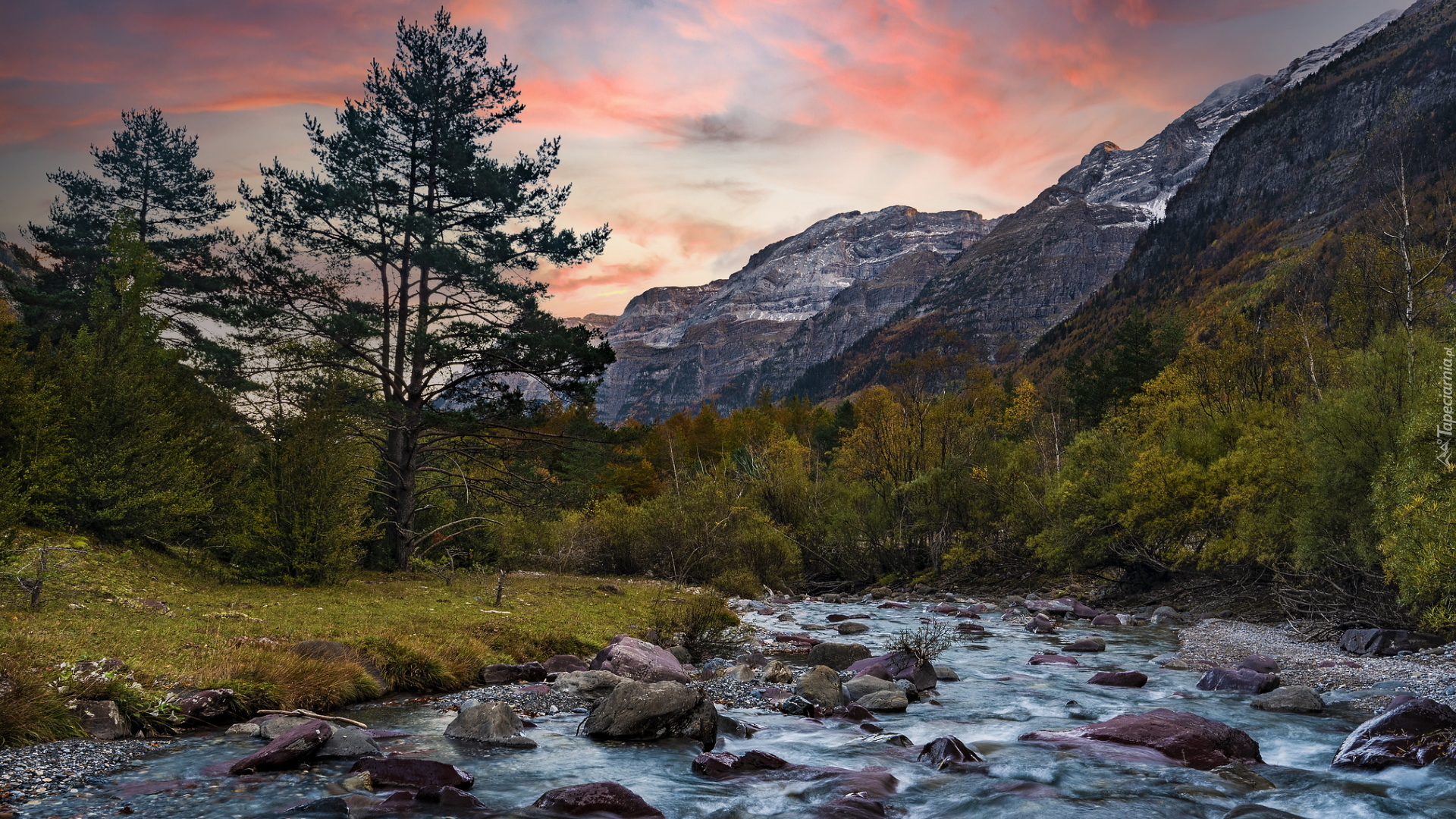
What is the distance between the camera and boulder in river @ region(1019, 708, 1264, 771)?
10258mm

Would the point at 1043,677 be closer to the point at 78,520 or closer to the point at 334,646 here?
the point at 334,646

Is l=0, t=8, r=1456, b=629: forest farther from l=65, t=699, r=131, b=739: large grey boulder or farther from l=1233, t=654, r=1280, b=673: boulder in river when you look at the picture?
l=65, t=699, r=131, b=739: large grey boulder

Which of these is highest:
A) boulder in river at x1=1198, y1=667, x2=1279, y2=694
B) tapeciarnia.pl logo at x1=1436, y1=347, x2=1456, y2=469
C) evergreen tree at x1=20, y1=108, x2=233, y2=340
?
evergreen tree at x1=20, y1=108, x2=233, y2=340

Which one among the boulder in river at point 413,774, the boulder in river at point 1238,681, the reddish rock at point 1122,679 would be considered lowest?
the reddish rock at point 1122,679

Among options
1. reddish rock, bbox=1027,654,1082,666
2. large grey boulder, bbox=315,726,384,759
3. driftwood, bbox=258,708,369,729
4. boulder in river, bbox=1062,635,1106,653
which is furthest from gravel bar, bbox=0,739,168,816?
boulder in river, bbox=1062,635,1106,653

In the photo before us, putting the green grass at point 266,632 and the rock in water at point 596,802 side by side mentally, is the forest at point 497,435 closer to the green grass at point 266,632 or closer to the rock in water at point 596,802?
the green grass at point 266,632

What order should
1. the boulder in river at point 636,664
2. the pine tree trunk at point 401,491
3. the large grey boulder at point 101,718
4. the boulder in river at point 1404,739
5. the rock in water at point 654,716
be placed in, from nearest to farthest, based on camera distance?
1. the large grey boulder at point 101,718
2. the boulder in river at point 1404,739
3. the rock in water at point 654,716
4. the boulder in river at point 636,664
5. the pine tree trunk at point 401,491

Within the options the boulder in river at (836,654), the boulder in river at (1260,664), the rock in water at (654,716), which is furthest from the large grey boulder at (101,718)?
the boulder in river at (1260,664)

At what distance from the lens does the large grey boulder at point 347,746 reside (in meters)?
8.75

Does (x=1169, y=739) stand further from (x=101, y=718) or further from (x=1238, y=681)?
(x=101, y=718)

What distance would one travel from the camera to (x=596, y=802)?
25.9 feet

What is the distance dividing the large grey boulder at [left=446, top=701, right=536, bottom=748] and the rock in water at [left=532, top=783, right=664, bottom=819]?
2332 mm

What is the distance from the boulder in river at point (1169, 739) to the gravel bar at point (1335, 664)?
13.8ft

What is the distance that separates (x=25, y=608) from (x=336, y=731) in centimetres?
773
